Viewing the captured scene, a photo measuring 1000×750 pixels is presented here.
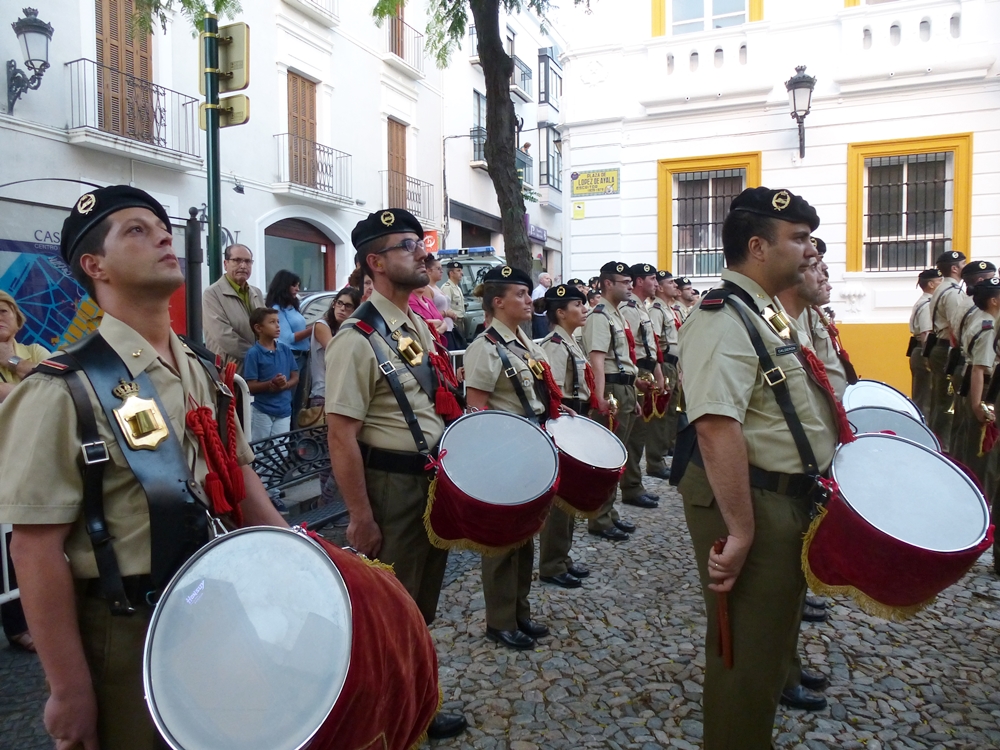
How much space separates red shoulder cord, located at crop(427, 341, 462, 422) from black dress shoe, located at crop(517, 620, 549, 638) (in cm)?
140

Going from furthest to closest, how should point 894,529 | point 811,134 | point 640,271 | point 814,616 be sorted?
point 811,134, point 640,271, point 814,616, point 894,529

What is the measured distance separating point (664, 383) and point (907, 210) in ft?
21.3

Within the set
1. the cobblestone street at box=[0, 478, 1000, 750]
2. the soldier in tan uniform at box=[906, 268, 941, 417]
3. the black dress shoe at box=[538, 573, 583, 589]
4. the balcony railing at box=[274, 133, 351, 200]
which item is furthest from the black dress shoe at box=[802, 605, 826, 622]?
the balcony railing at box=[274, 133, 351, 200]

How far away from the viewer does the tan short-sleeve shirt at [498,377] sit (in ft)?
12.7

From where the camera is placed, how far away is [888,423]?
11.5 feet

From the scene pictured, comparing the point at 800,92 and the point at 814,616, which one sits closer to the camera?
the point at 814,616

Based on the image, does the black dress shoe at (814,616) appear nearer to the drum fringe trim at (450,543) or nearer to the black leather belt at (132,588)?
the drum fringe trim at (450,543)

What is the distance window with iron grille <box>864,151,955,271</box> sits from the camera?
37.3 feet

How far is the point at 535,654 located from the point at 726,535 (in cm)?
169

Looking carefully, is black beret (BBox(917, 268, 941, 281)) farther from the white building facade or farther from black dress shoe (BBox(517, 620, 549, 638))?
black dress shoe (BBox(517, 620, 549, 638))

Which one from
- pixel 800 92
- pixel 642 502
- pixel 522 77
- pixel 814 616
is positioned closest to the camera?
pixel 814 616

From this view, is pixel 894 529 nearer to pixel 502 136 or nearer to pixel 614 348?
pixel 614 348

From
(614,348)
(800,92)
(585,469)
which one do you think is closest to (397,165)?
(800,92)

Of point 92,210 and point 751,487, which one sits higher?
point 92,210
